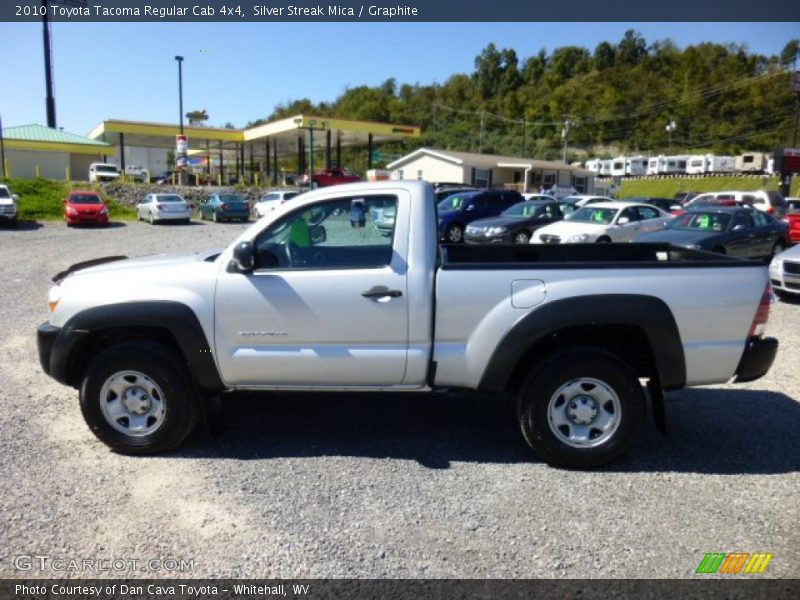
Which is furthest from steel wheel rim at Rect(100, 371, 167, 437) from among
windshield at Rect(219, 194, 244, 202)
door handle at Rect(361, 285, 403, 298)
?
windshield at Rect(219, 194, 244, 202)

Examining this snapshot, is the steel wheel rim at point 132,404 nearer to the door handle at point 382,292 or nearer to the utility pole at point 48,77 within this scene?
the door handle at point 382,292

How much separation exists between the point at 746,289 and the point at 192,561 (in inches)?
145

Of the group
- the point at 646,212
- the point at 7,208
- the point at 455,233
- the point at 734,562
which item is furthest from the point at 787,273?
the point at 7,208

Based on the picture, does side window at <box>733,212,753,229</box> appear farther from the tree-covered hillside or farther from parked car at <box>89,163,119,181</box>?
the tree-covered hillside

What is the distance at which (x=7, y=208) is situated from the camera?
25.1m

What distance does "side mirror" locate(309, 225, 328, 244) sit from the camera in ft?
14.5

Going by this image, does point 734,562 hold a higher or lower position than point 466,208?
lower

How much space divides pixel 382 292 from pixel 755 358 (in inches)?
97.9

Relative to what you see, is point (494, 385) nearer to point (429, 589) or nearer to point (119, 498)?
point (429, 589)

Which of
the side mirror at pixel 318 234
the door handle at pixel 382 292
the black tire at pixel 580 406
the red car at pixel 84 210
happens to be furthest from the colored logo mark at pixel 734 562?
the red car at pixel 84 210

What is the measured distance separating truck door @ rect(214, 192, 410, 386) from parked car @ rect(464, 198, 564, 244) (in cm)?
1457

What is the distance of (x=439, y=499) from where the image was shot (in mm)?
3846

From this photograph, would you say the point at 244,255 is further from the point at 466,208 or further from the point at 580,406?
the point at 466,208

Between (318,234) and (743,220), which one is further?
(743,220)
